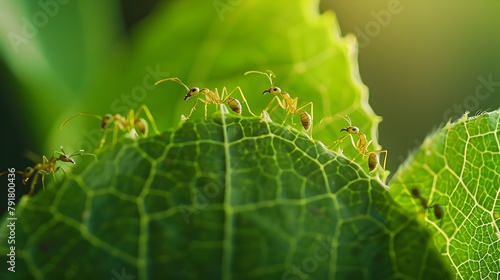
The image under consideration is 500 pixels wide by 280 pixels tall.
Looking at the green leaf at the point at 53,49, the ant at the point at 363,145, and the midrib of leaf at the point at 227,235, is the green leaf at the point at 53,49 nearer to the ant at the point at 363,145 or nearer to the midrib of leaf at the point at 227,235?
the ant at the point at 363,145

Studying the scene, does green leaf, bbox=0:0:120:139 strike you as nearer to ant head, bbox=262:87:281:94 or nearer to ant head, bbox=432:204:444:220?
ant head, bbox=262:87:281:94

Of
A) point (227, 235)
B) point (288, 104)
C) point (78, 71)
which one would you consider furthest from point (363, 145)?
point (78, 71)

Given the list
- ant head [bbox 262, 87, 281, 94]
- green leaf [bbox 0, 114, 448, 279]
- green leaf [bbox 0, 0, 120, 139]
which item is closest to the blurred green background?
green leaf [bbox 0, 0, 120, 139]

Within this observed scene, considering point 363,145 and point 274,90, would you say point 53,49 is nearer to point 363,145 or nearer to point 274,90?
point 274,90

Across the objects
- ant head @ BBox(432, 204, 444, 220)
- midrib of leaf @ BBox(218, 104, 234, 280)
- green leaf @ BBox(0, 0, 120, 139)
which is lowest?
ant head @ BBox(432, 204, 444, 220)

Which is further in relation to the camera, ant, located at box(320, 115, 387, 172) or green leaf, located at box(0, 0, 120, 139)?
green leaf, located at box(0, 0, 120, 139)

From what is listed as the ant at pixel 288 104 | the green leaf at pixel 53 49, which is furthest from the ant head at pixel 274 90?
the green leaf at pixel 53 49

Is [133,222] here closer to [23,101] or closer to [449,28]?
[23,101]
